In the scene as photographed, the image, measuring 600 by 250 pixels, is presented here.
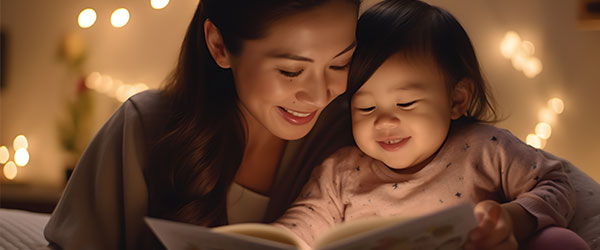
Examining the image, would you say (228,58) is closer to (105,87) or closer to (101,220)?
(101,220)

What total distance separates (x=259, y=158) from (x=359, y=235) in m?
0.73

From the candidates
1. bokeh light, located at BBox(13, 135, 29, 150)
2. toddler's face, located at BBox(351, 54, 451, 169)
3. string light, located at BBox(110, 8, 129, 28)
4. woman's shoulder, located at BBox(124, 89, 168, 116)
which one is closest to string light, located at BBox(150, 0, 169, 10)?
string light, located at BBox(110, 8, 129, 28)

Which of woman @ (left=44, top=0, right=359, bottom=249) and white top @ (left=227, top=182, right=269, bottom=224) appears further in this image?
white top @ (left=227, top=182, right=269, bottom=224)

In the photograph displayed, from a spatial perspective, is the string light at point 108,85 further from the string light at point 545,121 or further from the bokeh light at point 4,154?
the string light at point 545,121

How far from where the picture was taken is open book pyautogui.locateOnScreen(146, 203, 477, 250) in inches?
28.7

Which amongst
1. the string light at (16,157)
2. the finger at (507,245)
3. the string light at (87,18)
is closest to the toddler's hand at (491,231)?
the finger at (507,245)

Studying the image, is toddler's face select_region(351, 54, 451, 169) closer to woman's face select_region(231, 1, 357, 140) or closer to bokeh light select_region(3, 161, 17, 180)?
woman's face select_region(231, 1, 357, 140)

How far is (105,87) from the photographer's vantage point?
3109mm

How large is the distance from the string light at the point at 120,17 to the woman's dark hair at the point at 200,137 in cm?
185

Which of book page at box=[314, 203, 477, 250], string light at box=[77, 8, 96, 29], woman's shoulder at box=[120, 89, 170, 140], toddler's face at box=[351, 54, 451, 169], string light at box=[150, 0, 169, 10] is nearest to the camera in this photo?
book page at box=[314, 203, 477, 250]

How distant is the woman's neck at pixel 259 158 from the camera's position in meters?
1.40

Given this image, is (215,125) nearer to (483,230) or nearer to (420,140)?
(420,140)

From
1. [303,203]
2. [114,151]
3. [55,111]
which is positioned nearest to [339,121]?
[303,203]

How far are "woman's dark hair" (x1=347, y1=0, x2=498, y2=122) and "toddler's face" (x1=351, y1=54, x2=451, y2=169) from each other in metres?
0.02
